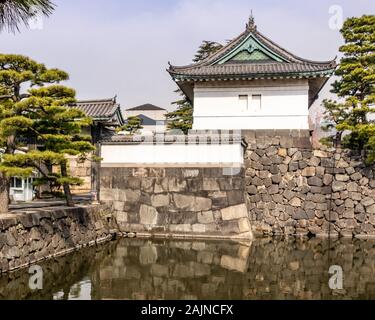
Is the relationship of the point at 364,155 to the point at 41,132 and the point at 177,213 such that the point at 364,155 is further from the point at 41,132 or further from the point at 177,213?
the point at 41,132

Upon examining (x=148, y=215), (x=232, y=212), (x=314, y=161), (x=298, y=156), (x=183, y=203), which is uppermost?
(x=298, y=156)

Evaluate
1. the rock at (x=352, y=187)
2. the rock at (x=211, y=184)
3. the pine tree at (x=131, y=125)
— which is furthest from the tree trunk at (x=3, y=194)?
the pine tree at (x=131, y=125)

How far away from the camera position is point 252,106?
15.5 metres

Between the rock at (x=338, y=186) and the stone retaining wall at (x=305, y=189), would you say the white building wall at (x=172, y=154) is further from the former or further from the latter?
the rock at (x=338, y=186)

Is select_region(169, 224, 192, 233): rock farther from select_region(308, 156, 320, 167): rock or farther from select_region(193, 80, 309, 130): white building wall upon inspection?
select_region(308, 156, 320, 167): rock

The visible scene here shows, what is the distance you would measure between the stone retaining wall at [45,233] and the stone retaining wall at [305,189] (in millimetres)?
6077

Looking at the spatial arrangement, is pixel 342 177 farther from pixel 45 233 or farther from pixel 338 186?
pixel 45 233

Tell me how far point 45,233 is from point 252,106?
9.56 metres

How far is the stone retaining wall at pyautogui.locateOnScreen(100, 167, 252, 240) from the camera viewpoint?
12836 millimetres

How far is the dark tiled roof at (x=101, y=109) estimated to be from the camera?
1469 cm

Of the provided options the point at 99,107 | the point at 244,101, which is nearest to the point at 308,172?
the point at 244,101

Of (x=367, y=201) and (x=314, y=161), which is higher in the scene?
(x=314, y=161)

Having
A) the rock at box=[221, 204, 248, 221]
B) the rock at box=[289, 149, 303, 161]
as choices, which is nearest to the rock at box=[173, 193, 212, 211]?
the rock at box=[221, 204, 248, 221]

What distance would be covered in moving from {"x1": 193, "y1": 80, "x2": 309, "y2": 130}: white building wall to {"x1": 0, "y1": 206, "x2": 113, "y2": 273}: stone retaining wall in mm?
6225
